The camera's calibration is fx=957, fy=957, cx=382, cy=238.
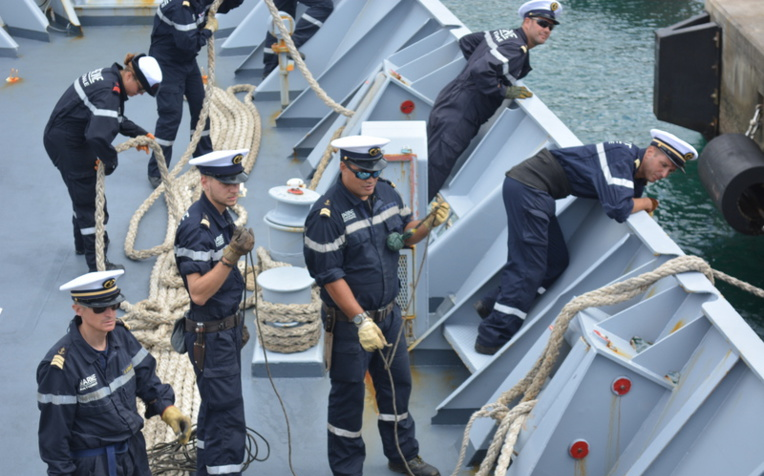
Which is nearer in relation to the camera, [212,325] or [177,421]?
[177,421]

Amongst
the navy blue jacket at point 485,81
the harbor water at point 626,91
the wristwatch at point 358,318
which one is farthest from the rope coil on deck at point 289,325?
the harbor water at point 626,91

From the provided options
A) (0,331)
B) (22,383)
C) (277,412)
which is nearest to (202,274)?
(277,412)

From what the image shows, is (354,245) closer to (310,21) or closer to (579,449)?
(579,449)

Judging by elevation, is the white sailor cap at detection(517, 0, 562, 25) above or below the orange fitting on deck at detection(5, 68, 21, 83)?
above

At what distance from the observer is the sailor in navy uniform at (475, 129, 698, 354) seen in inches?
171

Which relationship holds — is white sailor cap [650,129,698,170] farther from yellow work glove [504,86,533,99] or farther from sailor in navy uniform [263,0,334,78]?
sailor in navy uniform [263,0,334,78]

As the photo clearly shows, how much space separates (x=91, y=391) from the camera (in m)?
3.22

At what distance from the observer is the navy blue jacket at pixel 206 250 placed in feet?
12.2

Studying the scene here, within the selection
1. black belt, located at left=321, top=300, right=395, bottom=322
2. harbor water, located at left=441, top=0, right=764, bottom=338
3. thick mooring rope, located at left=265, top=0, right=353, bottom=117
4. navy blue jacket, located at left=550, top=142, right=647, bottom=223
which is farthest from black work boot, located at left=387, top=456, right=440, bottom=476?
harbor water, located at left=441, top=0, right=764, bottom=338

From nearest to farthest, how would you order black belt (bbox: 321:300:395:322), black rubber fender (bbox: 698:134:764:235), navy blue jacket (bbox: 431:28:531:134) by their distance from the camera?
black belt (bbox: 321:300:395:322)
navy blue jacket (bbox: 431:28:531:134)
black rubber fender (bbox: 698:134:764:235)

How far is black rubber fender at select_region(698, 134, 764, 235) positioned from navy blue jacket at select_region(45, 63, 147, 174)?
3967 millimetres

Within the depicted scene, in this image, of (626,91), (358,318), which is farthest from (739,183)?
(626,91)

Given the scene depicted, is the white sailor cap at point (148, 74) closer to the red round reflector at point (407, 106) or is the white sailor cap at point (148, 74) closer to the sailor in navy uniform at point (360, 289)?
the sailor in navy uniform at point (360, 289)

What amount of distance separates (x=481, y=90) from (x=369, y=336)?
2.54 meters
